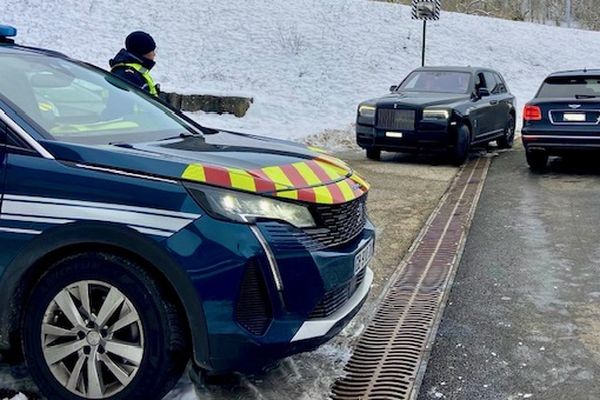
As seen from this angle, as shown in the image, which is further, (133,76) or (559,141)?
(559,141)

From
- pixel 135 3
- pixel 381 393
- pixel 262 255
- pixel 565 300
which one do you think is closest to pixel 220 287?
pixel 262 255

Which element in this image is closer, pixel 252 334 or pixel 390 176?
pixel 252 334

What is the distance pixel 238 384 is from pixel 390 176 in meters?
7.14

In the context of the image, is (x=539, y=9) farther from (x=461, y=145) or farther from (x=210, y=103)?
(x=461, y=145)

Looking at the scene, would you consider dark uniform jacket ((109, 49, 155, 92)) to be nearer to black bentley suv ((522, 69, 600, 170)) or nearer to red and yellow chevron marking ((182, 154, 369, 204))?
red and yellow chevron marking ((182, 154, 369, 204))

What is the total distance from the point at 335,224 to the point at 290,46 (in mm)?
18384

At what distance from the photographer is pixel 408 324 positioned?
15.0 feet

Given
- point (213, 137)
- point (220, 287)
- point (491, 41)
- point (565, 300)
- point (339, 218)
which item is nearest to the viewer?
point (220, 287)

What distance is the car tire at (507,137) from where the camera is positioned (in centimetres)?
1379

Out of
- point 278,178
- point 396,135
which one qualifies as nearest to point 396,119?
point 396,135

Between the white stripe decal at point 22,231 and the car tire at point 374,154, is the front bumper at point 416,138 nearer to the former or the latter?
the car tire at point 374,154

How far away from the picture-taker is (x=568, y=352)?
13.5 ft

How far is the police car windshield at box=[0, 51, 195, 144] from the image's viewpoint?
3.41 m

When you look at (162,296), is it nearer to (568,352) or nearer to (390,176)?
(568,352)
